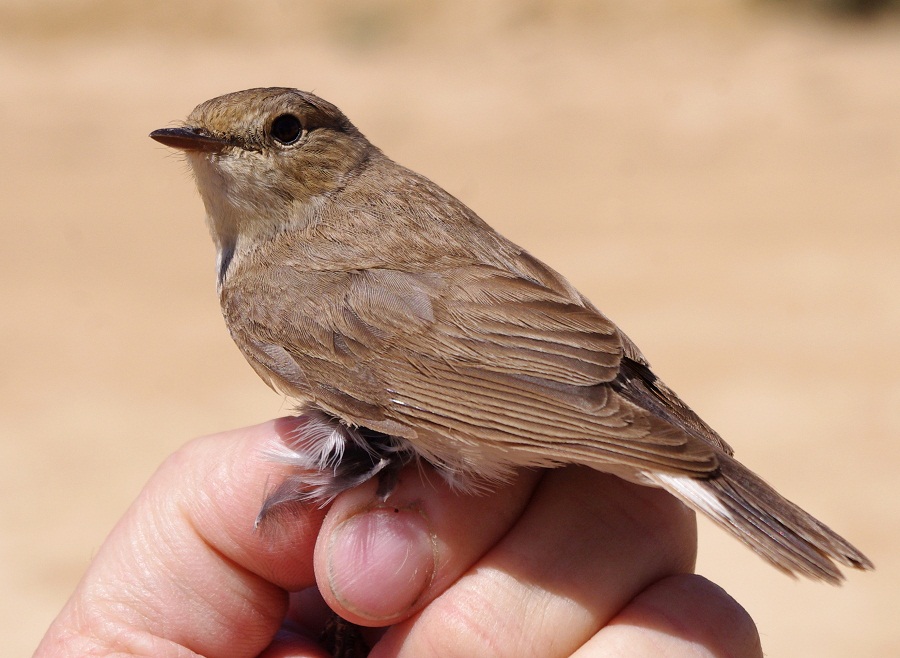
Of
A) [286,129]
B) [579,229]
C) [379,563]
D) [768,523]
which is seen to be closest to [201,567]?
[379,563]

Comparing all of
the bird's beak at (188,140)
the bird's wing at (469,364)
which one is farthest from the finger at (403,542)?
the bird's beak at (188,140)

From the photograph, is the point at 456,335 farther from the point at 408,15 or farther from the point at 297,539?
the point at 408,15

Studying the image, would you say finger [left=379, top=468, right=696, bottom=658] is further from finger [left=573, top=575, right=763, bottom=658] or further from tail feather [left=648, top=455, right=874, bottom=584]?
tail feather [left=648, top=455, right=874, bottom=584]

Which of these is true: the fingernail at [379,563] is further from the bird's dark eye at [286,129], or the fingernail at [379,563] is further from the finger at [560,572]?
the bird's dark eye at [286,129]

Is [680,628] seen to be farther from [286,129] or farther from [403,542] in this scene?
[286,129]

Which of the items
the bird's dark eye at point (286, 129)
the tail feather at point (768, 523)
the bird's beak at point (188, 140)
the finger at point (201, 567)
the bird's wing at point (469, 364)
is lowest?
the finger at point (201, 567)
